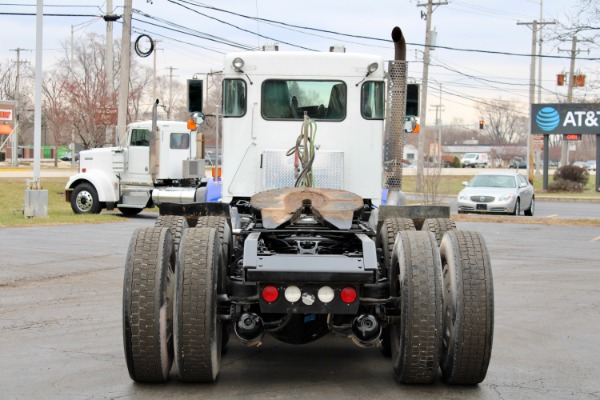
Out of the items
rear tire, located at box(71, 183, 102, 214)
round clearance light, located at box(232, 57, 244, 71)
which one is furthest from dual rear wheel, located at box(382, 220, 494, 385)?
rear tire, located at box(71, 183, 102, 214)

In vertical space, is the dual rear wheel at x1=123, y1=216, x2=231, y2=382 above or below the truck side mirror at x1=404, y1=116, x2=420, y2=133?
below

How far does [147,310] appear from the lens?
6629mm

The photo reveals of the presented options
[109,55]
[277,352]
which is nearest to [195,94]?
[277,352]

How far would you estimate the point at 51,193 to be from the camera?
34.3 m

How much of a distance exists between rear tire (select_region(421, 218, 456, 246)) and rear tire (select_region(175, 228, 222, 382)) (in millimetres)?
2266

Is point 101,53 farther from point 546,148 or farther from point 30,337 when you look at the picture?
point 30,337

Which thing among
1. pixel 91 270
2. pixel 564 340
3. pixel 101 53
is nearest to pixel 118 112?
pixel 91 270

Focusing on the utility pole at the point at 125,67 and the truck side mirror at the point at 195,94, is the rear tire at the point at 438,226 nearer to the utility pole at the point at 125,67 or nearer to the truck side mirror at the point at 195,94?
the truck side mirror at the point at 195,94

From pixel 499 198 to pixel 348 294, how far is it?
23.2 metres

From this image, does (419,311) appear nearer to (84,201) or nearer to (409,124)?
(409,124)

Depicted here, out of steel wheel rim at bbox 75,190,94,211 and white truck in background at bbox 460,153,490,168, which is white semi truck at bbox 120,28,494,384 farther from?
white truck in background at bbox 460,153,490,168

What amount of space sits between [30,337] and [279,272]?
354 centimetres

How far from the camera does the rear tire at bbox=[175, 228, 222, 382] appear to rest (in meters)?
6.61

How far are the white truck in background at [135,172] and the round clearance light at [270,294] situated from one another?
757 inches
